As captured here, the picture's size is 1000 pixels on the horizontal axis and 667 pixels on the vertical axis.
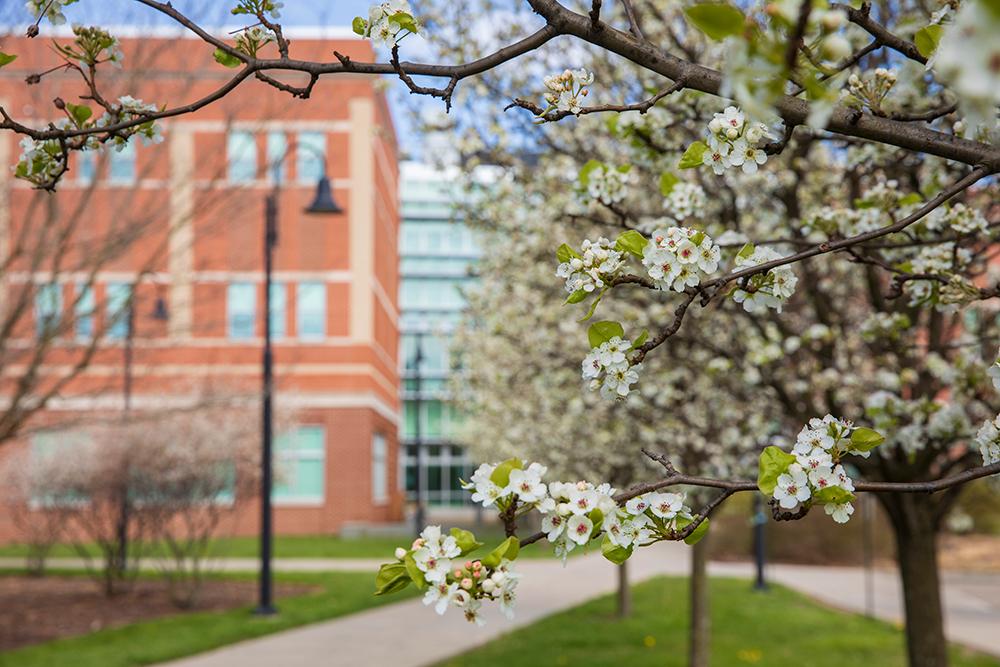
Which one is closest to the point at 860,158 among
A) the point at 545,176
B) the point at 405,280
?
the point at 545,176

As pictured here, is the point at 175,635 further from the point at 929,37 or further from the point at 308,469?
the point at 308,469

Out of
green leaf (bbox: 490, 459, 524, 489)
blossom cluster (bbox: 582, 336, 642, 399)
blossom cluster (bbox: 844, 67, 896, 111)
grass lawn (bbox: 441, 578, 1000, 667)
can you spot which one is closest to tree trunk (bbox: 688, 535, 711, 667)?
grass lawn (bbox: 441, 578, 1000, 667)

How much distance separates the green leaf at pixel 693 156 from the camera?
2367 millimetres

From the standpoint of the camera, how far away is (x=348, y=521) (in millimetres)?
32750

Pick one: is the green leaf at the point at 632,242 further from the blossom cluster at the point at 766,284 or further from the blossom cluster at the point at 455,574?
the blossom cluster at the point at 455,574

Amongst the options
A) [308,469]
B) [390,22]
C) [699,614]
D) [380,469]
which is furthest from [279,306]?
[390,22]

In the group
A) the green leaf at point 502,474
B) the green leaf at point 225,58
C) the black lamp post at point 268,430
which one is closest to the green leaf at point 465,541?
the green leaf at point 502,474

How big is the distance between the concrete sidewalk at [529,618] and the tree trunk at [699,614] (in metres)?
2.45

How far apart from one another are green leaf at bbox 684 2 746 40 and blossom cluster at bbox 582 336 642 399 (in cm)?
109

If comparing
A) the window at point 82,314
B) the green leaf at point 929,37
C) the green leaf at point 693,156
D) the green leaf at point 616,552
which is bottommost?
the green leaf at point 616,552

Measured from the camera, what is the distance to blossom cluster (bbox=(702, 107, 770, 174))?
2338 mm

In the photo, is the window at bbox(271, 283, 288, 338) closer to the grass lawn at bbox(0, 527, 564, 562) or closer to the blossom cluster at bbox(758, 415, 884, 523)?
the grass lawn at bbox(0, 527, 564, 562)

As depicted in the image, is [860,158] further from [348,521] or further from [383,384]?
[383,384]

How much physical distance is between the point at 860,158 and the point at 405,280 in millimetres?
55624
